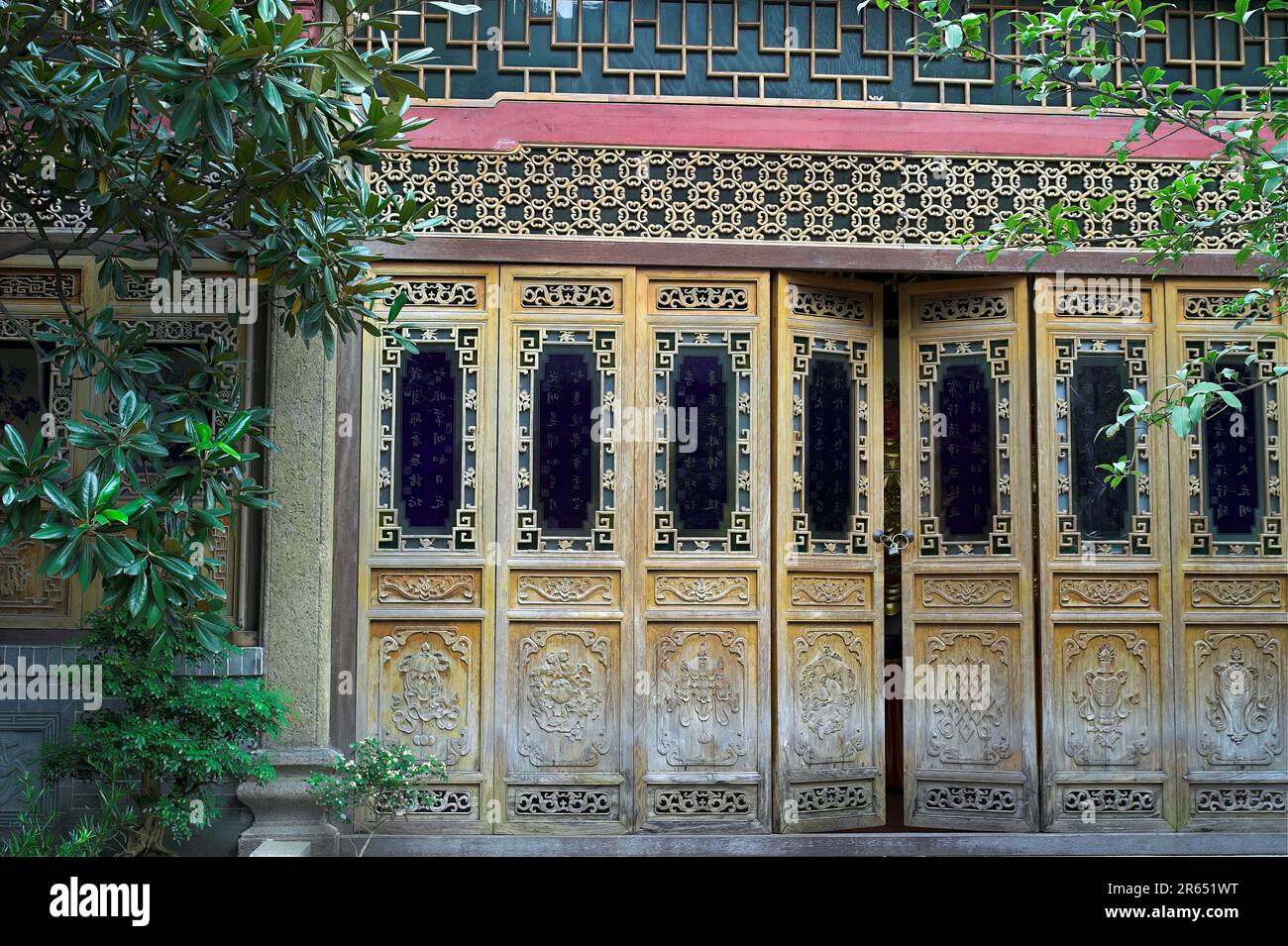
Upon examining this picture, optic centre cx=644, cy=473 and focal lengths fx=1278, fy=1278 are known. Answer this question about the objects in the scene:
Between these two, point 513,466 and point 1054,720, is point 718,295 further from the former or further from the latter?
point 1054,720

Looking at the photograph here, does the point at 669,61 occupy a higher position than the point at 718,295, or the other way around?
the point at 669,61

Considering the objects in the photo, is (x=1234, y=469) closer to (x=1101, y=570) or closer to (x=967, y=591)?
(x=1101, y=570)

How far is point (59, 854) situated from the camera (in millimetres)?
4535

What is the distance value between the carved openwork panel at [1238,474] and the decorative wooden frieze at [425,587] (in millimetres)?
3141

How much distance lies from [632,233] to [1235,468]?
2.84 m

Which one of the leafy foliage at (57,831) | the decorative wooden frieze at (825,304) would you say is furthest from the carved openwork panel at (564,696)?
the decorative wooden frieze at (825,304)

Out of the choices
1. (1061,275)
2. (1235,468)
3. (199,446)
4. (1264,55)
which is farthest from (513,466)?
(1264,55)

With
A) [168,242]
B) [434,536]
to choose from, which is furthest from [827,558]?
[168,242]

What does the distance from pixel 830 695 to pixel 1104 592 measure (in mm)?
1262

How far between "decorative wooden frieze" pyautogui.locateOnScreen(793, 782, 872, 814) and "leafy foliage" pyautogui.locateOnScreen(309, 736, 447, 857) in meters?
1.53

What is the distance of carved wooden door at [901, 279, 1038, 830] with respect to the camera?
554 cm

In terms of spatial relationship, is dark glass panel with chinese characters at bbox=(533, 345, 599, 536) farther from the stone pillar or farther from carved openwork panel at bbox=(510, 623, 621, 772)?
the stone pillar

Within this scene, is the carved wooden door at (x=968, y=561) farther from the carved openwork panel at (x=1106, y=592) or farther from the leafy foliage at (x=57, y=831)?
the leafy foliage at (x=57, y=831)

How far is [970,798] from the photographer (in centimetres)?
557
